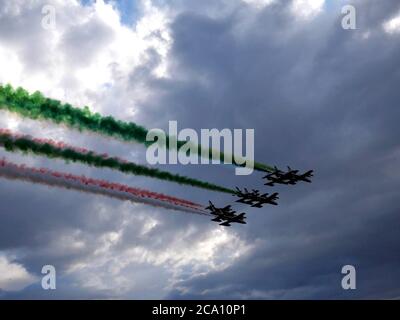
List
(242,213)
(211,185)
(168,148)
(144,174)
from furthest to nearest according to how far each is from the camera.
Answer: (242,213)
(211,185)
(144,174)
(168,148)

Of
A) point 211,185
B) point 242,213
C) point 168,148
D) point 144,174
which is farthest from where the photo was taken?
point 242,213

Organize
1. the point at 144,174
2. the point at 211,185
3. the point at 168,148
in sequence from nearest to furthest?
1. the point at 168,148
2. the point at 144,174
3. the point at 211,185
